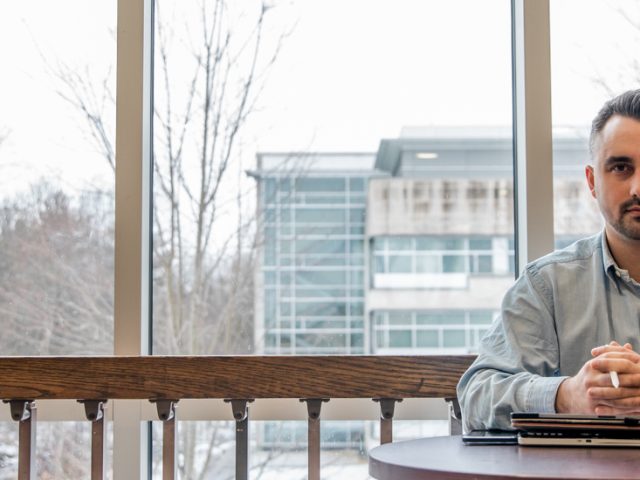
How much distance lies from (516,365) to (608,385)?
0.29 m

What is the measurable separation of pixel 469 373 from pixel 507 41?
Result: 0.98 metres

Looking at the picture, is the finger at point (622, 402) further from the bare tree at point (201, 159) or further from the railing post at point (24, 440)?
the railing post at point (24, 440)

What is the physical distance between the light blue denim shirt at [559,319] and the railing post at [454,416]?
0.19 meters

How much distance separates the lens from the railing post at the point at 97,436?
1823 mm

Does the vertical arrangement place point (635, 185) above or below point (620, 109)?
below

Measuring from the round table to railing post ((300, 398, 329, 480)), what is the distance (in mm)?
454

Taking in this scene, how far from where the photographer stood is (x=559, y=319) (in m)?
1.73

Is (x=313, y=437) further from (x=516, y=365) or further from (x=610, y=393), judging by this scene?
(x=610, y=393)

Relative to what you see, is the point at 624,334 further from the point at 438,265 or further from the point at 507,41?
the point at 507,41

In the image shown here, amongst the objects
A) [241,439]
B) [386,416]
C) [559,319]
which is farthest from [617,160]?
[241,439]

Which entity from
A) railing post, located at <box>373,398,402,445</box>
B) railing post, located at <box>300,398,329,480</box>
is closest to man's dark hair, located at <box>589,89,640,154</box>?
railing post, located at <box>373,398,402,445</box>

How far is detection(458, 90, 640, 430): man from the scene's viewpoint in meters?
1.66

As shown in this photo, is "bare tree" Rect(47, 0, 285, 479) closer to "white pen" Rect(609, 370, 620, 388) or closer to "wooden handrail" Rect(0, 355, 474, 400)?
"wooden handrail" Rect(0, 355, 474, 400)

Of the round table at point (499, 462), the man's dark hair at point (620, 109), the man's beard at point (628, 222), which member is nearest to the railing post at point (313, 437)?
A: the round table at point (499, 462)
